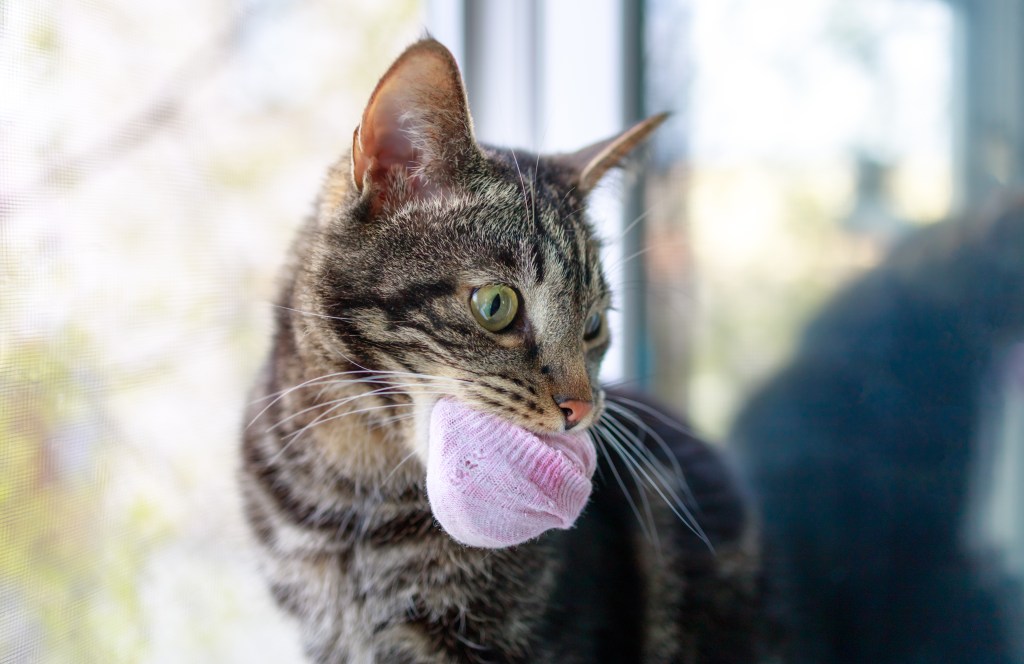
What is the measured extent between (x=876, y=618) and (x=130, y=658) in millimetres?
1307

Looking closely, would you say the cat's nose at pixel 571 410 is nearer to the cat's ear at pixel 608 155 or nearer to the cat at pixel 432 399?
the cat at pixel 432 399

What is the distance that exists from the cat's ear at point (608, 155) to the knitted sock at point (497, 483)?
40cm

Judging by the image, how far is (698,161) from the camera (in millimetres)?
1640

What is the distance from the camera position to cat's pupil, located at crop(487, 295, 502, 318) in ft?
2.57

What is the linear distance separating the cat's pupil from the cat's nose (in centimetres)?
11

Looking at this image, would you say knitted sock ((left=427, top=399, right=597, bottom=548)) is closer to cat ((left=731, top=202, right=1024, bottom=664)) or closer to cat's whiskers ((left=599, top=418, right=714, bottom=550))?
cat's whiskers ((left=599, top=418, right=714, bottom=550))

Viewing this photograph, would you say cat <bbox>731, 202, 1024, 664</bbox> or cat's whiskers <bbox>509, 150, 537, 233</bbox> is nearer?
cat's whiskers <bbox>509, 150, 537, 233</bbox>

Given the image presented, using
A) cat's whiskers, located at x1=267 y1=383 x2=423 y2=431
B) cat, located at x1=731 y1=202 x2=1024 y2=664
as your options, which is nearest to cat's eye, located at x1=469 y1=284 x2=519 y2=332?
cat's whiskers, located at x1=267 y1=383 x2=423 y2=431

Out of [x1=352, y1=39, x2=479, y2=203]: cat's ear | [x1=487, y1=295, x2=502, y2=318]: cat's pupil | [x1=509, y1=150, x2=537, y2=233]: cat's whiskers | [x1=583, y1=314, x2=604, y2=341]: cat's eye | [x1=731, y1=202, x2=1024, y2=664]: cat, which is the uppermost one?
[x1=352, y1=39, x2=479, y2=203]: cat's ear

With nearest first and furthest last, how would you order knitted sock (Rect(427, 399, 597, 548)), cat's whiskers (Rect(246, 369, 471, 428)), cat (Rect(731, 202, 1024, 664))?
knitted sock (Rect(427, 399, 597, 548)), cat's whiskers (Rect(246, 369, 471, 428)), cat (Rect(731, 202, 1024, 664))

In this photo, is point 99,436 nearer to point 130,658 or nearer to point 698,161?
point 130,658

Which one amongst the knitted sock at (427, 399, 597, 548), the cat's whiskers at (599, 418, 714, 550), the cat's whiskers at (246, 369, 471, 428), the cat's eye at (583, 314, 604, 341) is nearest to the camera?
the knitted sock at (427, 399, 597, 548)

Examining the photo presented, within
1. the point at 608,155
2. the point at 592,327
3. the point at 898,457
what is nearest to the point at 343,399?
the point at 592,327

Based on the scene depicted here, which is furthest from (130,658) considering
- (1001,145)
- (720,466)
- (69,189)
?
(1001,145)
